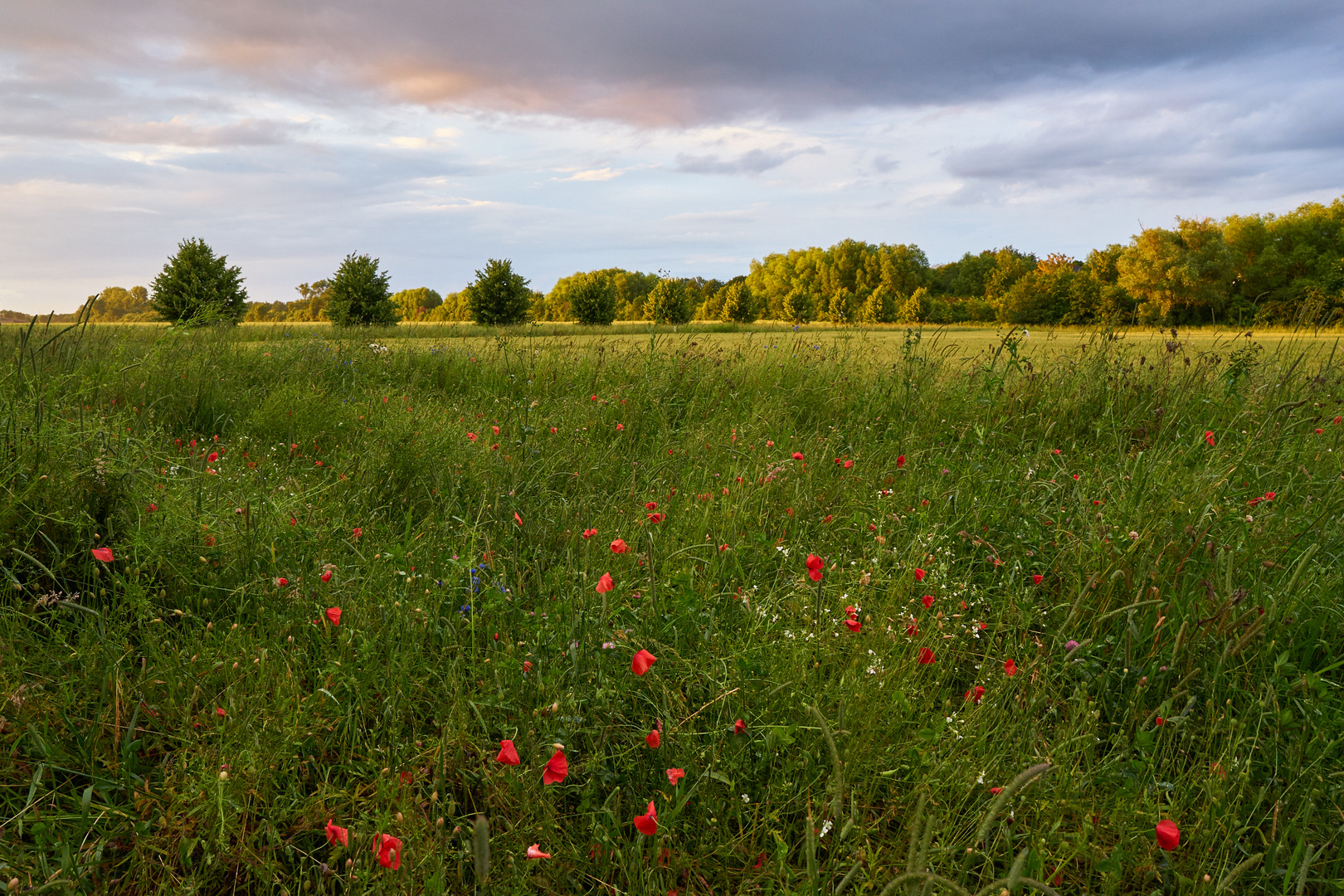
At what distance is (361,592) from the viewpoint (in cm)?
228

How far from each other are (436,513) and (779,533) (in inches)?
67.8

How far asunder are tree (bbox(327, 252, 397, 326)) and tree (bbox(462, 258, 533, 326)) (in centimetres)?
600

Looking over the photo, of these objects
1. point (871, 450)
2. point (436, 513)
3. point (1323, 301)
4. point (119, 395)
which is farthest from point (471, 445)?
A: point (1323, 301)

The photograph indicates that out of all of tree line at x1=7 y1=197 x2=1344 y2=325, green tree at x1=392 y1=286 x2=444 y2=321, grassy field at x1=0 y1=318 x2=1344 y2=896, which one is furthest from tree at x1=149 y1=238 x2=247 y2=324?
green tree at x1=392 y1=286 x2=444 y2=321

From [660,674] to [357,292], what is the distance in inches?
1320

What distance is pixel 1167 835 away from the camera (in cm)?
145

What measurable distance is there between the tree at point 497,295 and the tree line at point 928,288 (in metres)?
0.06

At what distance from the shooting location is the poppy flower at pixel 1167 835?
1.44 metres

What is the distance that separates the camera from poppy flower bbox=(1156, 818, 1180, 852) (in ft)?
4.73

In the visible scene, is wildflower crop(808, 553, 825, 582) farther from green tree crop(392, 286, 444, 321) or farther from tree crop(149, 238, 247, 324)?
green tree crop(392, 286, 444, 321)

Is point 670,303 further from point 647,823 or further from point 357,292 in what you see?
point 647,823

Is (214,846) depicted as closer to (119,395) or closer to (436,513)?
(436,513)

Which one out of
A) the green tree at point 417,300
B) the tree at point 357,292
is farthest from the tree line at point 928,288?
the green tree at point 417,300

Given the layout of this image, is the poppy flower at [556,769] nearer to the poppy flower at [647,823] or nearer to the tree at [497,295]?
the poppy flower at [647,823]
